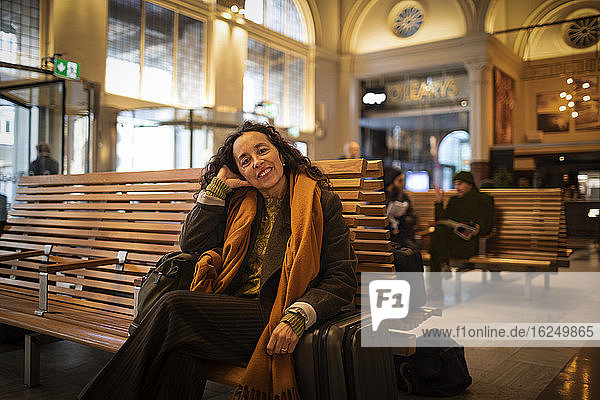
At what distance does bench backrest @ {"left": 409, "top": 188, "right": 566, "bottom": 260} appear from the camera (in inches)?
261

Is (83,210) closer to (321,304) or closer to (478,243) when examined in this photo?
(321,304)

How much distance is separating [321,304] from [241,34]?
13.1 m

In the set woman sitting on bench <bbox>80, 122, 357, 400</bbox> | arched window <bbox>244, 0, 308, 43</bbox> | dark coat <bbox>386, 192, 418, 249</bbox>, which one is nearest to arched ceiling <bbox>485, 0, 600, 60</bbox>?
arched window <bbox>244, 0, 308, 43</bbox>

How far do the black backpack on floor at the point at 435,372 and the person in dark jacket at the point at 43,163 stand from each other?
6.16 m

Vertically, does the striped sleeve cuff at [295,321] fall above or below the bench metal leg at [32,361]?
above

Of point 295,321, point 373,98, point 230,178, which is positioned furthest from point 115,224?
point 373,98

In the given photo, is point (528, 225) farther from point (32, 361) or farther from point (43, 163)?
point (43, 163)

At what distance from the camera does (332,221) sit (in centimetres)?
242

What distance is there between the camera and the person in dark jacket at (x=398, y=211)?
5968 mm

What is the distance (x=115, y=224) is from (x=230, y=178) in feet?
4.73

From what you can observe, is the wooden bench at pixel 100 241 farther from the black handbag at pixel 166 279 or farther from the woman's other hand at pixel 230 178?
the woman's other hand at pixel 230 178

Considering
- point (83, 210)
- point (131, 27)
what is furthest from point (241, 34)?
point (83, 210)

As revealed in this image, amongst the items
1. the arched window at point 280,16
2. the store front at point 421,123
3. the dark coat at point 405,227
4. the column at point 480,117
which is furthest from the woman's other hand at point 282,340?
the store front at point 421,123

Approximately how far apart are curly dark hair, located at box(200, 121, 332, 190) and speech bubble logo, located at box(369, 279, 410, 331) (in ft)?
1.81
